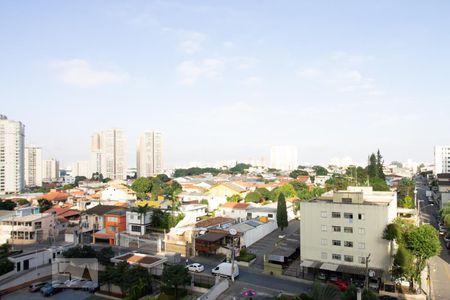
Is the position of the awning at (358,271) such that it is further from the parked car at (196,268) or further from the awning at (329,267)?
the parked car at (196,268)

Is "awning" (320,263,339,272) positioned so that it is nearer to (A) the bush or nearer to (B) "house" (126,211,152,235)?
(A) the bush

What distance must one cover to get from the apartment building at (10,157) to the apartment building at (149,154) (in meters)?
58.9

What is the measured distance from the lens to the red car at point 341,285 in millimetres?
24453

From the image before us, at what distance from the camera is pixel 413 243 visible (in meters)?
24.7

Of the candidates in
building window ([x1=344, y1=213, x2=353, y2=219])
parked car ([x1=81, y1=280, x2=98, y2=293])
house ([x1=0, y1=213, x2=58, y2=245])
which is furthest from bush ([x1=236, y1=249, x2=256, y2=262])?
house ([x1=0, y1=213, x2=58, y2=245])

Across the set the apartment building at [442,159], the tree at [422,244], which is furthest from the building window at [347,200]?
the apartment building at [442,159]

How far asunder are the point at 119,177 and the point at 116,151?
1174 centimetres

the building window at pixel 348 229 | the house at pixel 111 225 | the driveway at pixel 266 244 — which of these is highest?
the building window at pixel 348 229

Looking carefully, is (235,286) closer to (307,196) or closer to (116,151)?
(307,196)

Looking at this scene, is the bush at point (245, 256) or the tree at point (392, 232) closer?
the tree at point (392, 232)

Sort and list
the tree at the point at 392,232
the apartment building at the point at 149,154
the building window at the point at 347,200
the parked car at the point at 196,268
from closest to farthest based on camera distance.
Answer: the tree at the point at 392,232
the building window at the point at 347,200
the parked car at the point at 196,268
the apartment building at the point at 149,154

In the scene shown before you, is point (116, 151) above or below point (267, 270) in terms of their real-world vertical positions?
above

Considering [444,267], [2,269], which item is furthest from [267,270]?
[2,269]

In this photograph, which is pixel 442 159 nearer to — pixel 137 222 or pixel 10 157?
pixel 137 222
